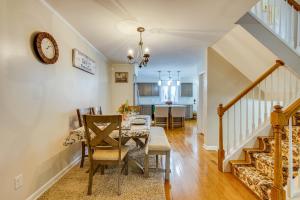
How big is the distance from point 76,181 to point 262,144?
2.80m

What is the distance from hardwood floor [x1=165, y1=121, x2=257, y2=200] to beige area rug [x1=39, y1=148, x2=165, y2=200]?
19 cm

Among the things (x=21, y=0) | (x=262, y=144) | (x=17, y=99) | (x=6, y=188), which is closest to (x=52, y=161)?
(x=6, y=188)

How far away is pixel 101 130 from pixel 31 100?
0.87m

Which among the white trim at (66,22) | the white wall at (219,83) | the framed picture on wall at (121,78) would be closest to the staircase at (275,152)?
the white wall at (219,83)

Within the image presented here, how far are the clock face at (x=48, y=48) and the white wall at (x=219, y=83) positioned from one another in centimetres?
324

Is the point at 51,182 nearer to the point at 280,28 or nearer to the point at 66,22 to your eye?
the point at 66,22

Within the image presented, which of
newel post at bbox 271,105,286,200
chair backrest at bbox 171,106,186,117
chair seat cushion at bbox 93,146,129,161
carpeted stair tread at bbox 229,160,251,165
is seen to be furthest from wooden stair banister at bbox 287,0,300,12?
chair backrest at bbox 171,106,186,117

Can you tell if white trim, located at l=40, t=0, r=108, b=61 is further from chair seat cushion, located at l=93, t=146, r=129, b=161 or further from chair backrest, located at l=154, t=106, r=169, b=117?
chair backrest, located at l=154, t=106, r=169, b=117

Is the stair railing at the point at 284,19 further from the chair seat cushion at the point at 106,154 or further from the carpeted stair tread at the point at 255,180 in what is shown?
the chair seat cushion at the point at 106,154

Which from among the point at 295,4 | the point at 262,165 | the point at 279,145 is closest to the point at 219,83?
the point at 295,4

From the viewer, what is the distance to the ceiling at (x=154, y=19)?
243cm

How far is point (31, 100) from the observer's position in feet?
7.00

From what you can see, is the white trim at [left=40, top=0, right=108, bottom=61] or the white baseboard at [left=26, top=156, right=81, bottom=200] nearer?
the white baseboard at [left=26, top=156, right=81, bottom=200]

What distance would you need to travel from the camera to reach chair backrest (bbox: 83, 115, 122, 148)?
2186mm
